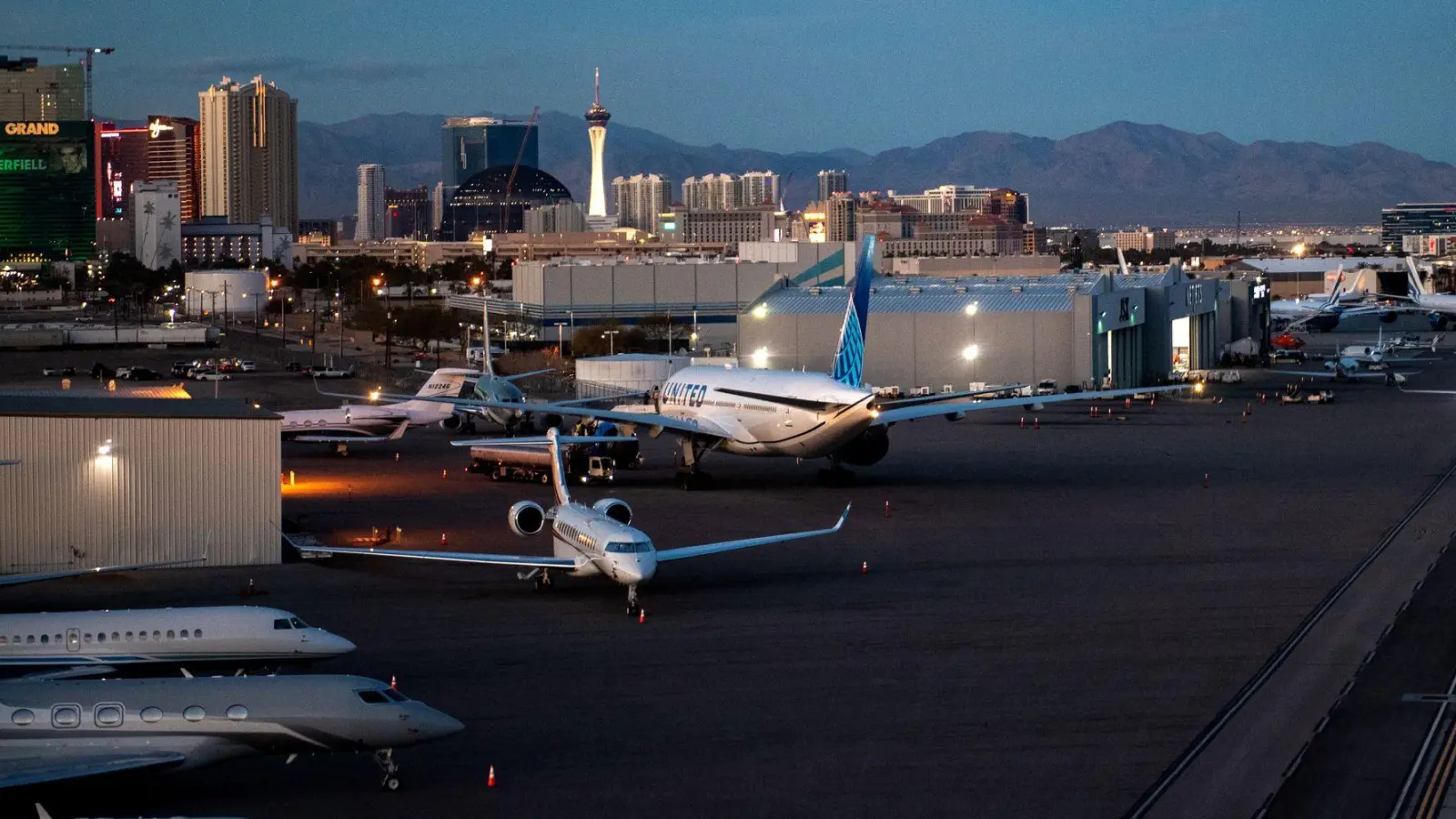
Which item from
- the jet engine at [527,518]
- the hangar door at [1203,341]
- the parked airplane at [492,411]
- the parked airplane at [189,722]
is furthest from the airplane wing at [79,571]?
the hangar door at [1203,341]

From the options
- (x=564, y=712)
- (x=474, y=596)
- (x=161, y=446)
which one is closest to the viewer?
(x=564, y=712)

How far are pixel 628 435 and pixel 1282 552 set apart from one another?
2377 centimetres

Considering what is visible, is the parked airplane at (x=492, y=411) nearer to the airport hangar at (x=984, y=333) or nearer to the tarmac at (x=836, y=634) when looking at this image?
the tarmac at (x=836, y=634)

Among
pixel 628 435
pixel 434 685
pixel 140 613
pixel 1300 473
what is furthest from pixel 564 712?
pixel 1300 473

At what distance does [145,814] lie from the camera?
23.8 metres

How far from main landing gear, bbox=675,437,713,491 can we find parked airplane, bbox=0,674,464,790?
3419 centimetres

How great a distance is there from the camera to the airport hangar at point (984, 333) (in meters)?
100

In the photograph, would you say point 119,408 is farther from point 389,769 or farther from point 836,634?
point 389,769

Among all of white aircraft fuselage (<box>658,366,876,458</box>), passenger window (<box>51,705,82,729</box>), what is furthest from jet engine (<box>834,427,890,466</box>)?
passenger window (<box>51,705,82,729</box>)

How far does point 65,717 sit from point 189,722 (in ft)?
5.27

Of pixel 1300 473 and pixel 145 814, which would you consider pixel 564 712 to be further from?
pixel 1300 473

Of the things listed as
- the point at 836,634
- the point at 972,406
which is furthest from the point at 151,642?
the point at 972,406

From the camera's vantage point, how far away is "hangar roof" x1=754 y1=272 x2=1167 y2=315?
10188cm

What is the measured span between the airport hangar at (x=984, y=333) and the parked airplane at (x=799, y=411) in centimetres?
3994
